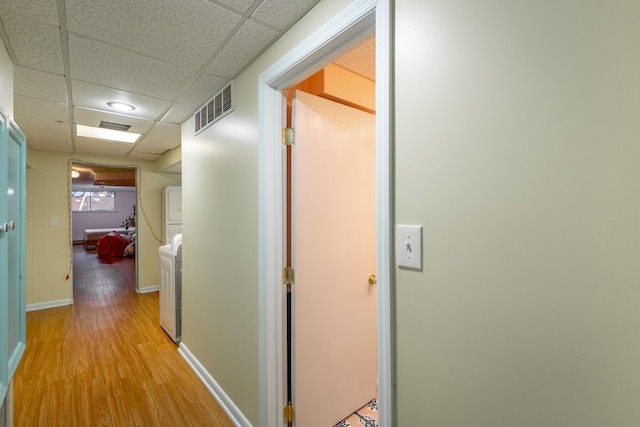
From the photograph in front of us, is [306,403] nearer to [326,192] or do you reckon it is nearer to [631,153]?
[326,192]

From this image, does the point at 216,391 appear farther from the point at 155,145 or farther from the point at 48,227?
the point at 48,227

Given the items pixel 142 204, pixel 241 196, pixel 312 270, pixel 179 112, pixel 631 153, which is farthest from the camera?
pixel 142 204

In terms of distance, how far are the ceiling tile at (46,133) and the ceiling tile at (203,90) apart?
1.59m

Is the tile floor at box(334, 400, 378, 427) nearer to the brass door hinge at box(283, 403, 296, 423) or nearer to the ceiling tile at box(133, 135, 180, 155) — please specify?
the brass door hinge at box(283, 403, 296, 423)

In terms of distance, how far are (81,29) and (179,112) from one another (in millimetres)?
1181

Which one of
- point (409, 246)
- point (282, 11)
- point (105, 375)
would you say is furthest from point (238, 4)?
point (105, 375)

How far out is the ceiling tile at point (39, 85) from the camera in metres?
1.76

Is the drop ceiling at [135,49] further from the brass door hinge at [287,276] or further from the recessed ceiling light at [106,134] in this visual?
the brass door hinge at [287,276]

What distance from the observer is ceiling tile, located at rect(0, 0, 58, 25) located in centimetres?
115

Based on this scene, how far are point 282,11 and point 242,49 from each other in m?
Answer: 0.39

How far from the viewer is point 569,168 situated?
1.97ft

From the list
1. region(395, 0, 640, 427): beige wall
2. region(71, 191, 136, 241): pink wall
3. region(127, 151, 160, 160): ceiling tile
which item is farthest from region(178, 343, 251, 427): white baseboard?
region(71, 191, 136, 241): pink wall

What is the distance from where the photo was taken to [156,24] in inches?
52.1

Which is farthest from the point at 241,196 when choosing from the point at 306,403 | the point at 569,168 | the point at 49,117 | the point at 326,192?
the point at 49,117
